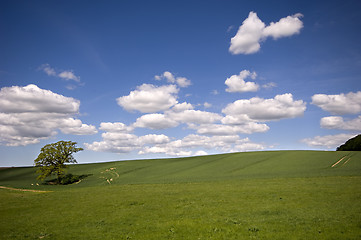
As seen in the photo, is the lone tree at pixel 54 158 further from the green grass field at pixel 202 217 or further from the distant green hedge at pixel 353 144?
the distant green hedge at pixel 353 144

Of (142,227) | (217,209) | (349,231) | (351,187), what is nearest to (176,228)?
(142,227)

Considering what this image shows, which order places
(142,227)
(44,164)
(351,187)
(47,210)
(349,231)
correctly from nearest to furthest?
1. (349,231)
2. (142,227)
3. (47,210)
4. (351,187)
5. (44,164)

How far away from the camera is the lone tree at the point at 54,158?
61.1 meters

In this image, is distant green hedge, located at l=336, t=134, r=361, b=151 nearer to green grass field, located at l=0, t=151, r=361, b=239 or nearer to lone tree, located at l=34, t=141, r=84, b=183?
green grass field, located at l=0, t=151, r=361, b=239

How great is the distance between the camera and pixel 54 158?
204 feet

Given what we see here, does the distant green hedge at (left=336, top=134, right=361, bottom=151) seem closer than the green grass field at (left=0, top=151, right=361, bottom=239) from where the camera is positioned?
No

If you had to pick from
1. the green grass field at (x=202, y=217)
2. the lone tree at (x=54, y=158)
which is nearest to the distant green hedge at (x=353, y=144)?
the green grass field at (x=202, y=217)

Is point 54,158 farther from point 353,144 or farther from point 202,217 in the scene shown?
point 353,144

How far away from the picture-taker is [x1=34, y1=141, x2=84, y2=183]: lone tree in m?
61.1

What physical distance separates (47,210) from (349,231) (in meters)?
28.1

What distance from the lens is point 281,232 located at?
15.5m

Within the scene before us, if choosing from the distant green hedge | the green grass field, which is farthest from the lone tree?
the distant green hedge

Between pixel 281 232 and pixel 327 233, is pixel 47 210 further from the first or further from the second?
pixel 327 233

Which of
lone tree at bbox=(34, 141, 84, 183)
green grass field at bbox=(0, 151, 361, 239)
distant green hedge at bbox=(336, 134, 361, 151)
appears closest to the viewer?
green grass field at bbox=(0, 151, 361, 239)
